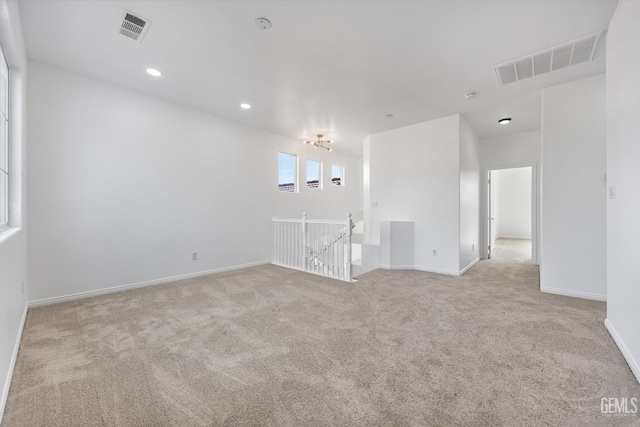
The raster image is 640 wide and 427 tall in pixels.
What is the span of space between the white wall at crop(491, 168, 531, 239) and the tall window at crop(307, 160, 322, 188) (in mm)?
6935

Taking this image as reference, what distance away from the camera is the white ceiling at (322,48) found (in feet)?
6.76

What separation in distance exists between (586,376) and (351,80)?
11.1 ft

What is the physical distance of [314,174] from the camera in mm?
6559

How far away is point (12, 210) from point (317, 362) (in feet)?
9.96

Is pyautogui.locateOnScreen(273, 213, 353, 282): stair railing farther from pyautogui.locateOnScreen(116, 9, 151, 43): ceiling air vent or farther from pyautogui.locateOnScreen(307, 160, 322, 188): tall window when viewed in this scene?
pyautogui.locateOnScreen(116, 9, 151, 43): ceiling air vent

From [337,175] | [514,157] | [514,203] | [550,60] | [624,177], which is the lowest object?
[624,177]

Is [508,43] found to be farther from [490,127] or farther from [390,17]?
[490,127]

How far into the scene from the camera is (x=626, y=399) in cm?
144

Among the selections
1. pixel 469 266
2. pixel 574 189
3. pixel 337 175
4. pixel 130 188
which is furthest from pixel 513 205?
pixel 130 188

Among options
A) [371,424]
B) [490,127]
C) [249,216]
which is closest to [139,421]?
[371,424]

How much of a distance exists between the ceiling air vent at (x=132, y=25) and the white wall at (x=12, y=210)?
2.16 ft

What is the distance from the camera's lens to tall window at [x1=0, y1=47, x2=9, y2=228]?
→ 2.06 metres

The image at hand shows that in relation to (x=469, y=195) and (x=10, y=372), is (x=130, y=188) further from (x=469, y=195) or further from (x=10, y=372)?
(x=469, y=195)

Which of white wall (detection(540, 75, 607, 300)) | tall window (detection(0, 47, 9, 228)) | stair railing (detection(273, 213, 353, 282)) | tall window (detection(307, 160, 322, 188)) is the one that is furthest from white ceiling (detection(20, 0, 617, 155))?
tall window (detection(307, 160, 322, 188))
